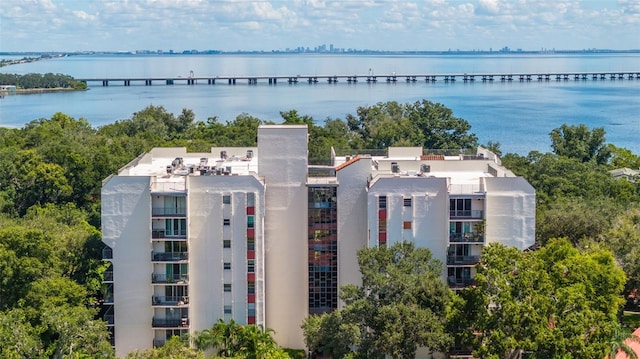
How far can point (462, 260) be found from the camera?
34.1 m

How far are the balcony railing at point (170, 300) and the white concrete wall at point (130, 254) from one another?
10.0 inches

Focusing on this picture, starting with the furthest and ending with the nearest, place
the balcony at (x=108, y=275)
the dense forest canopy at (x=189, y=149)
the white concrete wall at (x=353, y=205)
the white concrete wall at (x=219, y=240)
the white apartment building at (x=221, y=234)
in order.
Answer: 1. the white concrete wall at (x=353, y=205)
2. the balcony at (x=108, y=275)
3. the white concrete wall at (x=219, y=240)
4. the white apartment building at (x=221, y=234)
5. the dense forest canopy at (x=189, y=149)

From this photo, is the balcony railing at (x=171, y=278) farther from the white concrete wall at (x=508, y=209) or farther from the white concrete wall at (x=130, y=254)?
the white concrete wall at (x=508, y=209)

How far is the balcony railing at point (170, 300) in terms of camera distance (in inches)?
1334

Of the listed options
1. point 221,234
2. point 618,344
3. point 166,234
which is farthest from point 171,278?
point 618,344

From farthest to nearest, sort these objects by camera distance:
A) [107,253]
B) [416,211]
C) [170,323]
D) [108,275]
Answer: [108,275]
[107,253]
[416,211]
[170,323]

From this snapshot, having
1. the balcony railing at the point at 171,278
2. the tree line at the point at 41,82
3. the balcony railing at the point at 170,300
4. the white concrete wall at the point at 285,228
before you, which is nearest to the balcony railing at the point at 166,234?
the balcony railing at the point at 171,278

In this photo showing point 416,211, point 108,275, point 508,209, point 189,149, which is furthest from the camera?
point 189,149

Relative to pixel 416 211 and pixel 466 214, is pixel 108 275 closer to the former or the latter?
pixel 416 211

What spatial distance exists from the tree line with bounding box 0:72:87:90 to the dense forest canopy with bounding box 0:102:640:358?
107423 millimetres

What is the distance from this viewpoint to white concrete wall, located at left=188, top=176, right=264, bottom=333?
34.0 m

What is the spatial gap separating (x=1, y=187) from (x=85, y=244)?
967 inches

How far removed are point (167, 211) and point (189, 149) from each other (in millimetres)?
32555

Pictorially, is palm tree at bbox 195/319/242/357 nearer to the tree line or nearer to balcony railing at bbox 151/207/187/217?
balcony railing at bbox 151/207/187/217
